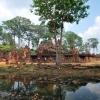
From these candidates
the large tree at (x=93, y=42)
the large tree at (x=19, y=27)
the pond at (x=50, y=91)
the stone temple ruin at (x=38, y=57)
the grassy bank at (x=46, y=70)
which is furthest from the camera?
the large tree at (x=93, y=42)

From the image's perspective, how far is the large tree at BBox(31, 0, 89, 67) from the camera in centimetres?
2712

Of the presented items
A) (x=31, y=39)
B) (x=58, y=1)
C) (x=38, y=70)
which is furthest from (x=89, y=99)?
(x=31, y=39)

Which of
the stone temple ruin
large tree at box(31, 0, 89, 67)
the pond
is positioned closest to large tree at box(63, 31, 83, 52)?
the stone temple ruin

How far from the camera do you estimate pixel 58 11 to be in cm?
2927

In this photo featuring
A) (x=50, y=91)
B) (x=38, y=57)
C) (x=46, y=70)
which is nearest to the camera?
(x=50, y=91)

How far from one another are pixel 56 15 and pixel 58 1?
3.26 metres

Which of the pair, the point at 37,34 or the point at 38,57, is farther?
the point at 37,34

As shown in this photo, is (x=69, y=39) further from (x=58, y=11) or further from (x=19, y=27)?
(x=58, y=11)

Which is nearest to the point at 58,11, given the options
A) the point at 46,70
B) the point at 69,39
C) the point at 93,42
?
the point at 46,70

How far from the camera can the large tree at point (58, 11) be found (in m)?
27.1

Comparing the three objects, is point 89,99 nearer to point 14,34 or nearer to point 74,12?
point 74,12

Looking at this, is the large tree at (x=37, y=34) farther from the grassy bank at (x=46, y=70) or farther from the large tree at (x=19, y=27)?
the grassy bank at (x=46, y=70)

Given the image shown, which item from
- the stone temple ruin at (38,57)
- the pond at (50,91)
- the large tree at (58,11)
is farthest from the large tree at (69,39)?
the pond at (50,91)

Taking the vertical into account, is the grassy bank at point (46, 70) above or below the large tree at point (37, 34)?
below
